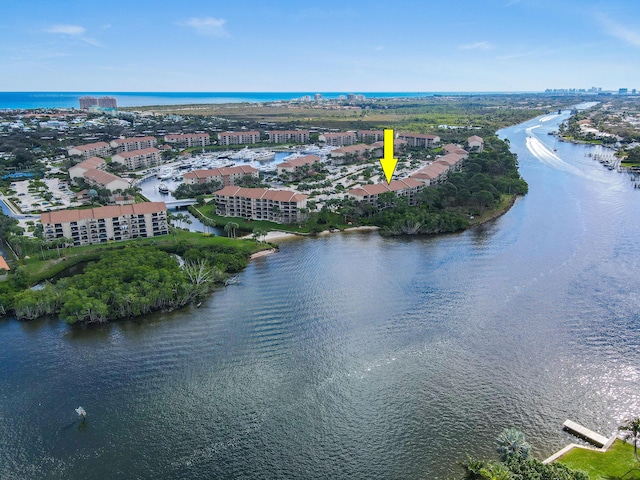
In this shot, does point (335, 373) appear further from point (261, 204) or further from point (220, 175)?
point (220, 175)

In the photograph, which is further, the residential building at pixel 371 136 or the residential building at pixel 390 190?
the residential building at pixel 371 136

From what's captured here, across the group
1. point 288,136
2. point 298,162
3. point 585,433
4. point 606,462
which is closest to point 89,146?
point 298,162

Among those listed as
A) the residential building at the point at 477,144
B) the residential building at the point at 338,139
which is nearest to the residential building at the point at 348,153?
the residential building at the point at 338,139

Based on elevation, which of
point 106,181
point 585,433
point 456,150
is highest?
point 456,150

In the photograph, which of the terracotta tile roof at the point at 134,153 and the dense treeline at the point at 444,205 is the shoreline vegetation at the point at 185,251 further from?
the terracotta tile roof at the point at 134,153

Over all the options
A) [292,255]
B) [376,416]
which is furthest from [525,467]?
[292,255]

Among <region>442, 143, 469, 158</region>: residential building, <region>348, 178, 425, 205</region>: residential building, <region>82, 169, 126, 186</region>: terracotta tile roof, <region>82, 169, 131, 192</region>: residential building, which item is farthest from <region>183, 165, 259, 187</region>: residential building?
<region>442, 143, 469, 158</region>: residential building

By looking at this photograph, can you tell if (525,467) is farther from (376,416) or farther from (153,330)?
(153,330)
